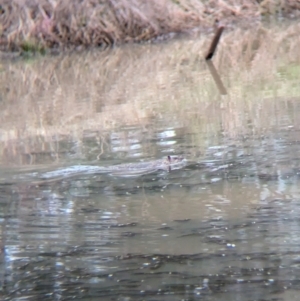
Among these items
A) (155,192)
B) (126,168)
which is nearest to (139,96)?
(126,168)

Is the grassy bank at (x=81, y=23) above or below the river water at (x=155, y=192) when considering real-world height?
below

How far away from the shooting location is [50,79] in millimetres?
11180

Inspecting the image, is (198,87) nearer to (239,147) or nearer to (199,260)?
(239,147)

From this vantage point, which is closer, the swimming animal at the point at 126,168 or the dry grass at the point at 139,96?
the swimming animal at the point at 126,168

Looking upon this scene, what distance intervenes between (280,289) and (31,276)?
1193mm

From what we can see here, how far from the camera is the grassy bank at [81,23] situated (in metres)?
15.7

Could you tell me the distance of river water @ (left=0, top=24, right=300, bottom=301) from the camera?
3.64 metres

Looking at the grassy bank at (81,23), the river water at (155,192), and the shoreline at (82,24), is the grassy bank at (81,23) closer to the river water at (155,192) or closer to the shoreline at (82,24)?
the shoreline at (82,24)

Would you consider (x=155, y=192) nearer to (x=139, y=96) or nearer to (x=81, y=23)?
(x=139, y=96)

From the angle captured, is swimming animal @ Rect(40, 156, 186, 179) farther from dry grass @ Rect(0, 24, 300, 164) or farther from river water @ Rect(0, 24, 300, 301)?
dry grass @ Rect(0, 24, 300, 164)

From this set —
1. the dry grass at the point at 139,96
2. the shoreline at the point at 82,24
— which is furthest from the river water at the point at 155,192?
the shoreline at the point at 82,24

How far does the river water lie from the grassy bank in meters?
5.68

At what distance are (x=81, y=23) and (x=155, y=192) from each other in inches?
455

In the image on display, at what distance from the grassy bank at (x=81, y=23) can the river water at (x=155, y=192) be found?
5683 mm
